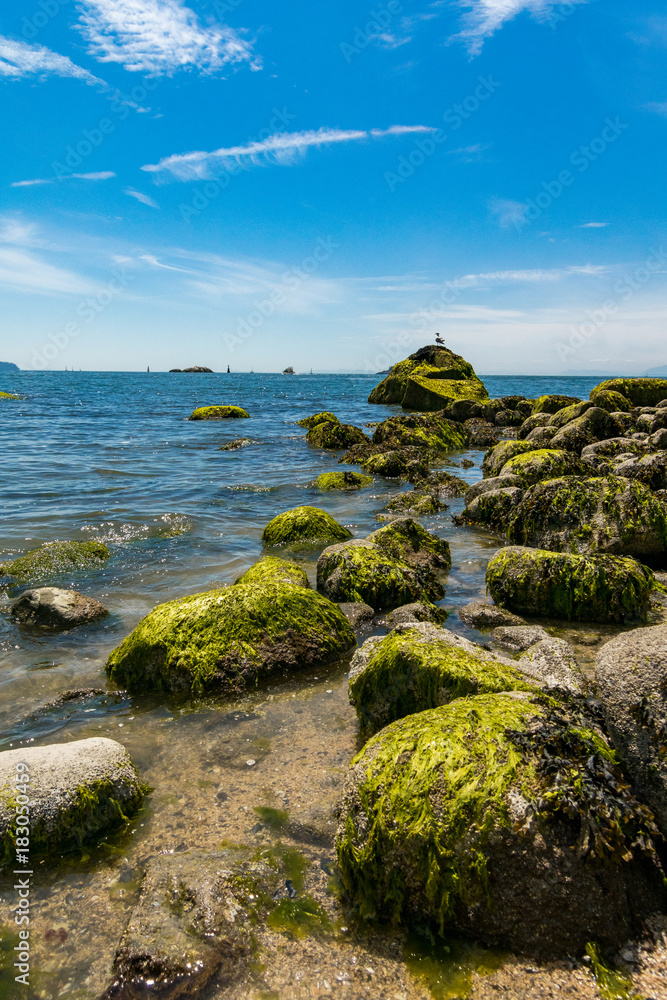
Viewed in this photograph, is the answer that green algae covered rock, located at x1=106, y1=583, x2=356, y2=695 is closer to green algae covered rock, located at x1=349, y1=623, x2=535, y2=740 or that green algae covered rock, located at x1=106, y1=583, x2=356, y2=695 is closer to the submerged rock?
green algae covered rock, located at x1=349, y1=623, x2=535, y2=740

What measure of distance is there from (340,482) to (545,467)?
5047mm

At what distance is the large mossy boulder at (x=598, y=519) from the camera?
25.3 ft

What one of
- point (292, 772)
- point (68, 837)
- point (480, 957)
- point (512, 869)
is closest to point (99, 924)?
point (68, 837)

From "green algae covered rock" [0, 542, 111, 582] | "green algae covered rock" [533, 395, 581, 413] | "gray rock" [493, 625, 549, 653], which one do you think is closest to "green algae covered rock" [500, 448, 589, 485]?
"gray rock" [493, 625, 549, 653]

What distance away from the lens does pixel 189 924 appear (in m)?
2.60

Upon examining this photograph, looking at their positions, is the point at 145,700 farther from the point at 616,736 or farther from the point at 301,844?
the point at 616,736

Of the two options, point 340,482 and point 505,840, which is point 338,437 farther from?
point 505,840

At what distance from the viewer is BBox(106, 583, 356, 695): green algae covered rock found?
499 centimetres

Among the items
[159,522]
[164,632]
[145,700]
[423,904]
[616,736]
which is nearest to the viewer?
[423,904]

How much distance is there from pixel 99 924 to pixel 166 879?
13.8 inches

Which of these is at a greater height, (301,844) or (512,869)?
(512,869)

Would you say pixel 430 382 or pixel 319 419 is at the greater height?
pixel 430 382

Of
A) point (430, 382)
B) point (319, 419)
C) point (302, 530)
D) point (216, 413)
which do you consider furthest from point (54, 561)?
point (430, 382)

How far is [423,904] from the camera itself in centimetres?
268
